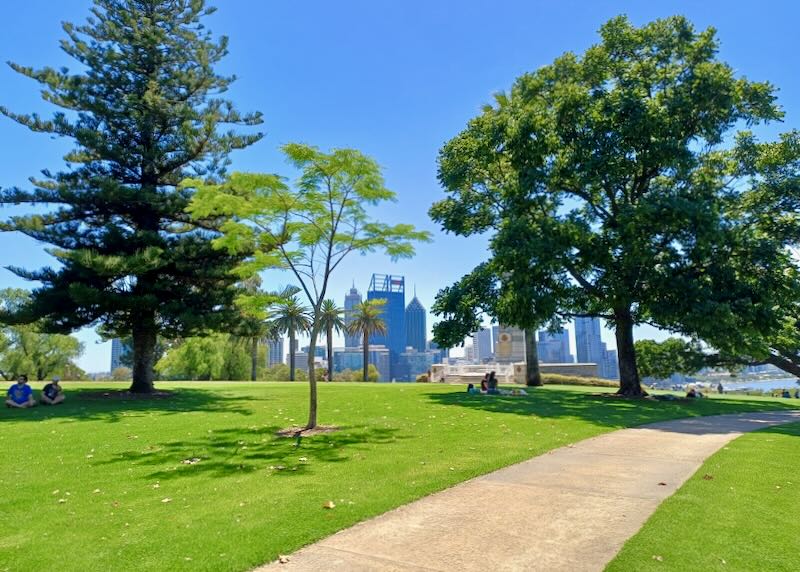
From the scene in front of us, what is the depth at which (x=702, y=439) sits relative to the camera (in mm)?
11352

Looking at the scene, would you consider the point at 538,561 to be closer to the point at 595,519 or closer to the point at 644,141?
the point at 595,519

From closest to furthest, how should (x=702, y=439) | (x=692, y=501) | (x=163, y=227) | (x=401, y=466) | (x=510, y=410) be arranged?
(x=692, y=501) < (x=401, y=466) < (x=702, y=439) < (x=510, y=410) < (x=163, y=227)

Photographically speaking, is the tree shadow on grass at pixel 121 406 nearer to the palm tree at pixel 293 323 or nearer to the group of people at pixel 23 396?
the group of people at pixel 23 396

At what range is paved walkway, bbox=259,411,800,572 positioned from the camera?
4.47 m

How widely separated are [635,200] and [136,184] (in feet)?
75.0

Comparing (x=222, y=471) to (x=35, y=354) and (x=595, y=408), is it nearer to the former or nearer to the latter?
(x=595, y=408)

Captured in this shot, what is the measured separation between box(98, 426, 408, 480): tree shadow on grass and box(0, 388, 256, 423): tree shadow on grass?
5026 millimetres

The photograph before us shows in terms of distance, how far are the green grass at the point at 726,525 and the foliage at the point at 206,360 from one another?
51478 mm

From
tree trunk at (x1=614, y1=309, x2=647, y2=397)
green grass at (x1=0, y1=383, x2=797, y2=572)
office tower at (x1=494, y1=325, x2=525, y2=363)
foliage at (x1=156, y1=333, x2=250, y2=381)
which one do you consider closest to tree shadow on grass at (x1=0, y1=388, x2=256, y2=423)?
green grass at (x1=0, y1=383, x2=797, y2=572)

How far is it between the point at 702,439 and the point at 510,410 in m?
5.69

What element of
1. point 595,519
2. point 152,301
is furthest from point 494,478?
point 152,301

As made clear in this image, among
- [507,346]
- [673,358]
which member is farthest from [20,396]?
[507,346]

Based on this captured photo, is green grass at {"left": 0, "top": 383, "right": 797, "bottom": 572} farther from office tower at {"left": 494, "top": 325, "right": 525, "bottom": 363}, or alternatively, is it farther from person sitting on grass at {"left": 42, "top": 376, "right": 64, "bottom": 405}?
office tower at {"left": 494, "top": 325, "right": 525, "bottom": 363}

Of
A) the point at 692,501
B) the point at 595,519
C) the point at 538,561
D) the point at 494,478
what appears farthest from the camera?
the point at 494,478
